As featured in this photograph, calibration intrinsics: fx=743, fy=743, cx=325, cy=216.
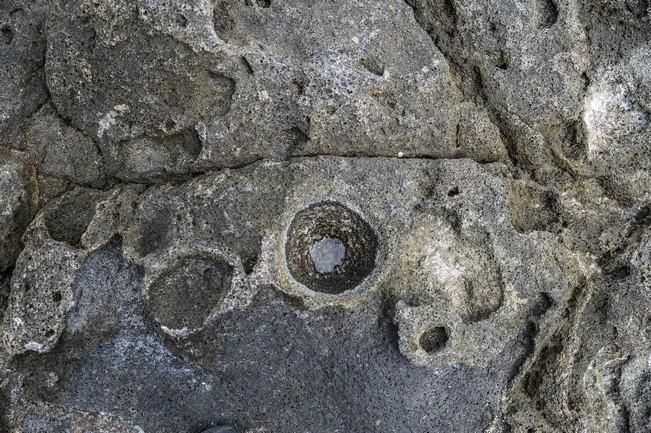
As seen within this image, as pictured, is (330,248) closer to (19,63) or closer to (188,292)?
(188,292)

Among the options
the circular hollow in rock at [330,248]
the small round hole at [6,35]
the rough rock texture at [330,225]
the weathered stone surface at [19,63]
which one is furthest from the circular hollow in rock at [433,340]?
the small round hole at [6,35]

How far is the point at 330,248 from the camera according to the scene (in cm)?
191

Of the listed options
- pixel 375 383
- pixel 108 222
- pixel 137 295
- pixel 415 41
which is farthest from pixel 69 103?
pixel 375 383

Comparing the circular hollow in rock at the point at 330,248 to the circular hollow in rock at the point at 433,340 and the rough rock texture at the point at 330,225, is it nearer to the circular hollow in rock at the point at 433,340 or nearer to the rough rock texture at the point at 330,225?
the rough rock texture at the point at 330,225

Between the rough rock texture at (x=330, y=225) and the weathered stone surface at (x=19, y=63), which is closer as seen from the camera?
the rough rock texture at (x=330, y=225)

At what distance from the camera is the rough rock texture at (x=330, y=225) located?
6.01ft

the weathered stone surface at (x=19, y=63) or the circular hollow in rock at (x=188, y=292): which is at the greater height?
the weathered stone surface at (x=19, y=63)

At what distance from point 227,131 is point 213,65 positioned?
171mm

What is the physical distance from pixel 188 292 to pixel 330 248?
1.23 feet

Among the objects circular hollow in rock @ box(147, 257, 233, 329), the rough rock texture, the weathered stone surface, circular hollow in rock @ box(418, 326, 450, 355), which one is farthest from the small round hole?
circular hollow in rock @ box(418, 326, 450, 355)

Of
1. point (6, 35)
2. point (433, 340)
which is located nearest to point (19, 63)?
point (6, 35)

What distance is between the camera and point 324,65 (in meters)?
1.88

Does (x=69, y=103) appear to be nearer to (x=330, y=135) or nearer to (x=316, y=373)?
(x=330, y=135)

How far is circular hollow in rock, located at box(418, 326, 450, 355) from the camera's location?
1836mm
